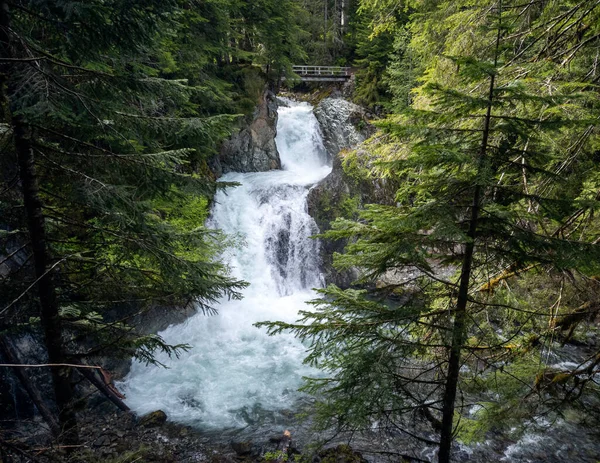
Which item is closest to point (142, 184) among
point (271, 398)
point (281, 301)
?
point (271, 398)

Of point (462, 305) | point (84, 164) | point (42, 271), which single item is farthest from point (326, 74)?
point (462, 305)

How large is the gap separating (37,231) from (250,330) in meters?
9.97

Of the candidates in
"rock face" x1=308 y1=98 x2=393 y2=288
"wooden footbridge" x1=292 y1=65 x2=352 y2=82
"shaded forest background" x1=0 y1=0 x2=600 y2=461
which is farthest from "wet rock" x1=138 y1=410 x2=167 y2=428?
"wooden footbridge" x1=292 y1=65 x2=352 y2=82

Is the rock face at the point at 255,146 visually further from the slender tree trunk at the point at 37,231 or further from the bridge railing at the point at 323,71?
the slender tree trunk at the point at 37,231

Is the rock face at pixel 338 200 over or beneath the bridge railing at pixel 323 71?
beneath

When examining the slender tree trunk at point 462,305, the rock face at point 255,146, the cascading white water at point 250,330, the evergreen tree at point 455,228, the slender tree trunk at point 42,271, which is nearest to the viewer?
the evergreen tree at point 455,228

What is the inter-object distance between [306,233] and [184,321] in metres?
6.58

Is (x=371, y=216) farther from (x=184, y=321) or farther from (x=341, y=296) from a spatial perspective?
(x=184, y=321)

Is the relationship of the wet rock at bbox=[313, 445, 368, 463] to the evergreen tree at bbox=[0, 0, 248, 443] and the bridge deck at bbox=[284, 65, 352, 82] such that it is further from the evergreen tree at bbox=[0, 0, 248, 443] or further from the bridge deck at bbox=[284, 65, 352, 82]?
the bridge deck at bbox=[284, 65, 352, 82]

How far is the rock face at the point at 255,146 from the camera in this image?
1953 cm

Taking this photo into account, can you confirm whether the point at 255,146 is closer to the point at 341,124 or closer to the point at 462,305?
the point at 341,124

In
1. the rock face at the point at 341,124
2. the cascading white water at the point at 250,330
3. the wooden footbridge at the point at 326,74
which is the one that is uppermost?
the wooden footbridge at the point at 326,74

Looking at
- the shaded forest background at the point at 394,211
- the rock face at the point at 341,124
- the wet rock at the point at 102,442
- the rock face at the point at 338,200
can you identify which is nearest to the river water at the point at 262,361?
the rock face at the point at 338,200

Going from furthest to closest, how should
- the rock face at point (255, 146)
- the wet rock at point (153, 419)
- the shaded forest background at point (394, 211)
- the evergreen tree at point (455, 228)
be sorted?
the rock face at point (255, 146) < the wet rock at point (153, 419) < the shaded forest background at point (394, 211) < the evergreen tree at point (455, 228)
